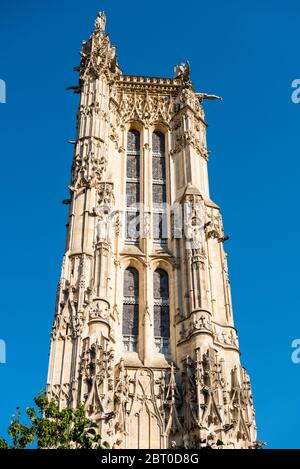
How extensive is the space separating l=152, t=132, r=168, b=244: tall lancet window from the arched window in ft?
8.00

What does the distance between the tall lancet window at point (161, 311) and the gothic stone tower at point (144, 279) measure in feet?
0.15

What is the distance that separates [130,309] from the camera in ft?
92.0

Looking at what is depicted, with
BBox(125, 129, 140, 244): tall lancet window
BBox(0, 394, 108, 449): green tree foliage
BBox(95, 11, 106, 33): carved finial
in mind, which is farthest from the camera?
BBox(95, 11, 106, 33): carved finial

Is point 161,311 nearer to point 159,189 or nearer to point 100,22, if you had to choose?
point 159,189

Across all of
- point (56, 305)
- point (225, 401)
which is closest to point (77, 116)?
point (56, 305)

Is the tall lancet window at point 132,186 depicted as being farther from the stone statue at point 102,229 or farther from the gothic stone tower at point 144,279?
the stone statue at point 102,229

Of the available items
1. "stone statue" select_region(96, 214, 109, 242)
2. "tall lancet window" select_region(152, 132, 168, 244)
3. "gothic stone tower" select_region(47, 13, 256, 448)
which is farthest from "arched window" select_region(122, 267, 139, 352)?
"stone statue" select_region(96, 214, 109, 242)

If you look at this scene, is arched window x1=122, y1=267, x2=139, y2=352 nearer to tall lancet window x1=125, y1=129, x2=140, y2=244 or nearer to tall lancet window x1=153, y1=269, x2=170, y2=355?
tall lancet window x1=153, y1=269, x2=170, y2=355

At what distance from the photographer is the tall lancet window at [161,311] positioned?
26980 millimetres

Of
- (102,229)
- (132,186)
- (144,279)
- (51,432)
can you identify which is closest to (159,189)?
(132,186)

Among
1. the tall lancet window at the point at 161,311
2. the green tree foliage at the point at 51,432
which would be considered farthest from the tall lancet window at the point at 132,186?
the green tree foliage at the point at 51,432

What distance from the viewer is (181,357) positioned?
2564 cm

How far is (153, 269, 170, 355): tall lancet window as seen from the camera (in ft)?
88.5
